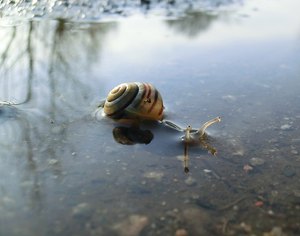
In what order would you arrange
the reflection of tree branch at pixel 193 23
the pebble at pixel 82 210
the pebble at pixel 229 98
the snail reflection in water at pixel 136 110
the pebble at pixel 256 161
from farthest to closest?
the reflection of tree branch at pixel 193 23 → the pebble at pixel 229 98 → the snail reflection in water at pixel 136 110 → the pebble at pixel 256 161 → the pebble at pixel 82 210

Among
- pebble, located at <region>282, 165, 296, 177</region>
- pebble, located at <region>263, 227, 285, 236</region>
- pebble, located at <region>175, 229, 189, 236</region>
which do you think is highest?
pebble, located at <region>282, 165, 296, 177</region>

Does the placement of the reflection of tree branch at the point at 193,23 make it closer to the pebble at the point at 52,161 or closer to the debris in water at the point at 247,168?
the debris in water at the point at 247,168

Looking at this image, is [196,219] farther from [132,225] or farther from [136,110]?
[136,110]

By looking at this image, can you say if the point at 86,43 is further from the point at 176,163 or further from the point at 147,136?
the point at 176,163

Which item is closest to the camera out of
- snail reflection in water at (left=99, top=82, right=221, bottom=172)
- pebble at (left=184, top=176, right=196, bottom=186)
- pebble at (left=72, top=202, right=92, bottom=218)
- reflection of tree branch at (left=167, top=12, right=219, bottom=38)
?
pebble at (left=72, top=202, right=92, bottom=218)

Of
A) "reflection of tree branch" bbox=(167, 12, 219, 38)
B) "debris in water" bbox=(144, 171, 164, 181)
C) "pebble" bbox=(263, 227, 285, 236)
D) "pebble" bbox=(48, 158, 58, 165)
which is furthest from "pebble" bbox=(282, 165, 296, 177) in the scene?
"reflection of tree branch" bbox=(167, 12, 219, 38)

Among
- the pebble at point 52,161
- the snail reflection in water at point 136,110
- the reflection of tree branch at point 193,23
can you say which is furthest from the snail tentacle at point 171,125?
the reflection of tree branch at point 193,23

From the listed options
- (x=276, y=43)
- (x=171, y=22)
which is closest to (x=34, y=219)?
(x=276, y=43)

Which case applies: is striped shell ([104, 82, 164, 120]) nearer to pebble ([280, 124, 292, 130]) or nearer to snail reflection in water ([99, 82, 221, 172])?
snail reflection in water ([99, 82, 221, 172])
